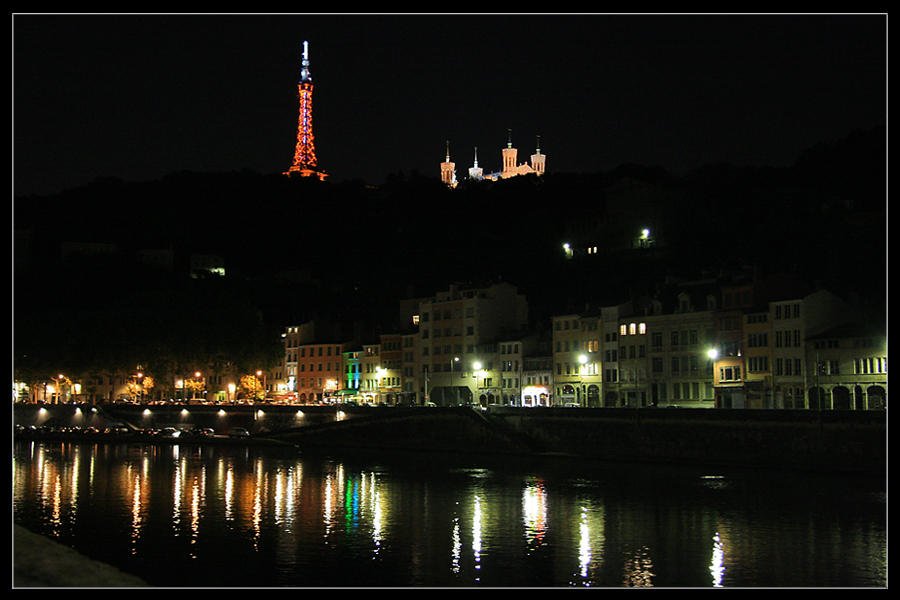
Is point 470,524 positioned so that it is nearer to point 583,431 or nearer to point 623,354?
point 583,431

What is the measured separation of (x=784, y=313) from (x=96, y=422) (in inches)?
2683

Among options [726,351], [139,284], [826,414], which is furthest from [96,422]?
[826,414]

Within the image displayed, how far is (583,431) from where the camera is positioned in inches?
2574

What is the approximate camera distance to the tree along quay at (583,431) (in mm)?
52344

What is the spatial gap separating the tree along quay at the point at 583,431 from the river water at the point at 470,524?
1.76 metres

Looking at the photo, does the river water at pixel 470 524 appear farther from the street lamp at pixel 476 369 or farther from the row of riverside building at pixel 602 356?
the street lamp at pixel 476 369

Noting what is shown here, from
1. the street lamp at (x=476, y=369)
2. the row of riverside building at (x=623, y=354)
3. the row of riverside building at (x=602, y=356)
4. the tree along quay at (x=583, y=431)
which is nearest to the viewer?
the tree along quay at (x=583, y=431)

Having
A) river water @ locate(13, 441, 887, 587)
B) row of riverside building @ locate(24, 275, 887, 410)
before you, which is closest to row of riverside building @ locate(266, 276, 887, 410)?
row of riverside building @ locate(24, 275, 887, 410)

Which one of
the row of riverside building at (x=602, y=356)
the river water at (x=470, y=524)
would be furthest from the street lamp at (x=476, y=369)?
the river water at (x=470, y=524)

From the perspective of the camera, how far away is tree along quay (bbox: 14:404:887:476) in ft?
172

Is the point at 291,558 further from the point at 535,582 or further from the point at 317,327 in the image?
the point at 317,327

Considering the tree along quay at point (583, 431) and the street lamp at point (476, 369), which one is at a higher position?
the street lamp at point (476, 369)

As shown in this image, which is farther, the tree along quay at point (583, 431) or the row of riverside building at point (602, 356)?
the row of riverside building at point (602, 356)

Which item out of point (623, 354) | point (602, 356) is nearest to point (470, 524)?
point (623, 354)
